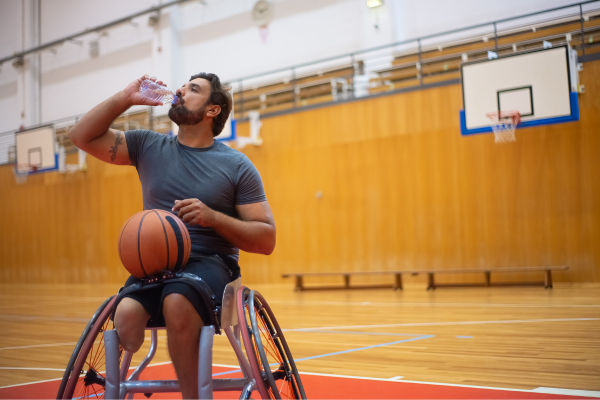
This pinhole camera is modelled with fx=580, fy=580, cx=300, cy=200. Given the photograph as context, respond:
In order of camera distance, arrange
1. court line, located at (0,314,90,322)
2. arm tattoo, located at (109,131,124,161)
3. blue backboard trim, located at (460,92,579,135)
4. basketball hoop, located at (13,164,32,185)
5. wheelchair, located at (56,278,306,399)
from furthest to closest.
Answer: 1. basketball hoop, located at (13,164,32,185)
2. blue backboard trim, located at (460,92,579,135)
3. court line, located at (0,314,90,322)
4. arm tattoo, located at (109,131,124,161)
5. wheelchair, located at (56,278,306,399)

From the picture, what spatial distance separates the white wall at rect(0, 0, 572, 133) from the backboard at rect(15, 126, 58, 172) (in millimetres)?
1960

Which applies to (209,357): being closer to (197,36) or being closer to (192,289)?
(192,289)

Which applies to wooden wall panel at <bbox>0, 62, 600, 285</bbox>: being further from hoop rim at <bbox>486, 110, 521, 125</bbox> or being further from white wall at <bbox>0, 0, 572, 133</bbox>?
white wall at <bbox>0, 0, 572, 133</bbox>

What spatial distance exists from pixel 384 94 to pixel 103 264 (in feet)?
23.7

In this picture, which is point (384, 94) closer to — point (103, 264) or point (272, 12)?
point (272, 12)

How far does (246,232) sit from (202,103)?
Result: 472mm

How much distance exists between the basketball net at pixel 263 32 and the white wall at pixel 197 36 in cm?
9

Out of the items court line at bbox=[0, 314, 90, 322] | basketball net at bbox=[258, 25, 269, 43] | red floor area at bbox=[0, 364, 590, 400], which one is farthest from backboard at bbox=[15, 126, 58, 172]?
red floor area at bbox=[0, 364, 590, 400]

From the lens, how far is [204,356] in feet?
4.93

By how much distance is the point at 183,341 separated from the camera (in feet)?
5.03

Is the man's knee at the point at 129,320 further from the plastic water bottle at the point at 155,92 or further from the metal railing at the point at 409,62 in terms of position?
the metal railing at the point at 409,62

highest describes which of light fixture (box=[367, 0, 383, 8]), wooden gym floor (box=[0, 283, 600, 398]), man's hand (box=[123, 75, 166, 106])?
light fixture (box=[367, 0, 383, 8])

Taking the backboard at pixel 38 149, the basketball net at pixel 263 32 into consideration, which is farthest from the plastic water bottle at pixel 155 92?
the backboard at pixel 38 149

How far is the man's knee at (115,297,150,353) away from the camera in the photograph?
1590 mm
